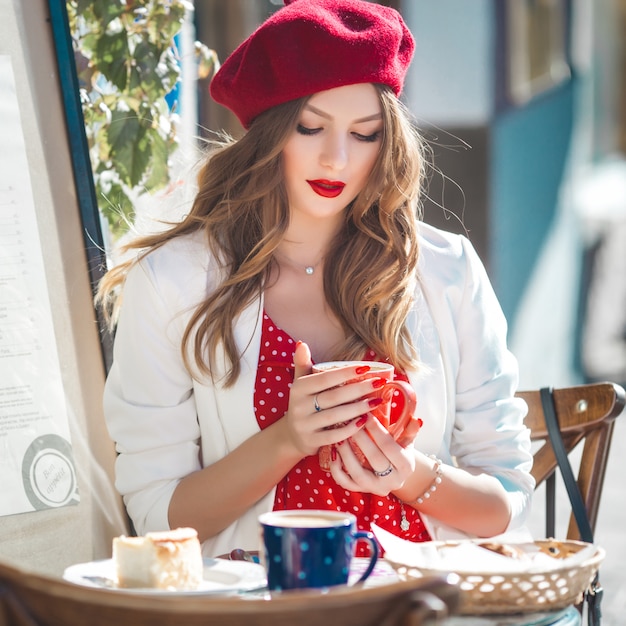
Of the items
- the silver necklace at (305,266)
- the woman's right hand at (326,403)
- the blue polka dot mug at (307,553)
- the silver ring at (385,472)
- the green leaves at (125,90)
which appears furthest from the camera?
the green leaves at (125,90)

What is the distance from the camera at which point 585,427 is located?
2537mm

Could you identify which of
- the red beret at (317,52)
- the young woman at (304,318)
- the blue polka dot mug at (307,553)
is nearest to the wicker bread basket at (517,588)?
the blue polka dot mug at (307,553)

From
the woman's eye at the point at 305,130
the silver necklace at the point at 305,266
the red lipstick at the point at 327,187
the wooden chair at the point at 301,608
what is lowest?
the wooden chair at the point at 301,608


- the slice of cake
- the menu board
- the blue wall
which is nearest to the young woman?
the menu board

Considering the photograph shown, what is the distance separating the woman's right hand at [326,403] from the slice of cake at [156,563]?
43 centimetres

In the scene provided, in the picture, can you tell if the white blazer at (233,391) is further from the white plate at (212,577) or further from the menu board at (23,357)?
the white plate at (212,577)

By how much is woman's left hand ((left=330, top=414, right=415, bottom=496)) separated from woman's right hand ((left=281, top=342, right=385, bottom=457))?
3 centimetres

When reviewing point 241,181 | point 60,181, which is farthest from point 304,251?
point 60,181

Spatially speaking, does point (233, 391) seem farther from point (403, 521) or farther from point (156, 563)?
point (156, 563)

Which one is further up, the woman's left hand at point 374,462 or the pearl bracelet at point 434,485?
the woman's left hand at point 374,462

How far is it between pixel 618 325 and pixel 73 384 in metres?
9.32

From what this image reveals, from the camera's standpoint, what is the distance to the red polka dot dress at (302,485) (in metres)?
2.15

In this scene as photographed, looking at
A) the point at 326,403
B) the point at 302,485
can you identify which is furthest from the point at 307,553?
the point at 302,485

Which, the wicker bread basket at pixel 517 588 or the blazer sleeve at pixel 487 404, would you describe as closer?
the wicker bread basket at pixel 517 588
